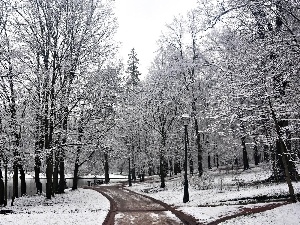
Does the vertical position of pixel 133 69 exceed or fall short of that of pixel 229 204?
it exceeds it

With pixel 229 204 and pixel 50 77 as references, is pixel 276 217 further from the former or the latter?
pixel 50 77

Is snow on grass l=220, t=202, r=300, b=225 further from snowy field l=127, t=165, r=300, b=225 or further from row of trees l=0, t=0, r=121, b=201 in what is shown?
row of trees l=0, t=0, r=121, b=201

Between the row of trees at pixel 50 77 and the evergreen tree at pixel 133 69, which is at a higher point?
the evergreen tree at pixel 133 69

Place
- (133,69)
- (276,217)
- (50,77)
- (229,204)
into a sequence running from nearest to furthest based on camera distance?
(276,217) → (229,204) → (50,77) → (133,69)

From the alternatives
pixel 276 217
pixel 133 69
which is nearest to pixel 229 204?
pixel 276 217

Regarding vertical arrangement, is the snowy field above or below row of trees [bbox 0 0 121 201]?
below

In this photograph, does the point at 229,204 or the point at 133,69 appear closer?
the point at 229,204

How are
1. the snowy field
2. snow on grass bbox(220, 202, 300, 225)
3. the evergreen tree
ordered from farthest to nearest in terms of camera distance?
the evergreen tree < the snowy field < snow on grass bbox(220, 202, 300, 225)

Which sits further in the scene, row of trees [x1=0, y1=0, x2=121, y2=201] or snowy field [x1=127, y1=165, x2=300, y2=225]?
row of trees [x1=0, y1=0, x2=121, y2=201]

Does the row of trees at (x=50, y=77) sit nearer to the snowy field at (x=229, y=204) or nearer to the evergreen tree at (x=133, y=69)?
the snowy field at (x=229, y=204)

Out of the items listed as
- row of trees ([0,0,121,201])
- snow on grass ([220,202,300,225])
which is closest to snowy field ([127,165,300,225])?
snow on grass ([220,202,300,225])

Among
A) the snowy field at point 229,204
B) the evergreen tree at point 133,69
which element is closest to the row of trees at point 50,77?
the snowy field at point 229,204

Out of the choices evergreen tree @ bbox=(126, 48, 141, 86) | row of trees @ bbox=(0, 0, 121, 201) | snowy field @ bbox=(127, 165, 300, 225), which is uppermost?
evergreen tree @ bbox=(126, 48, 141, 86)

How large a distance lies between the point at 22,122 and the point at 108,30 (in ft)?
32.2
